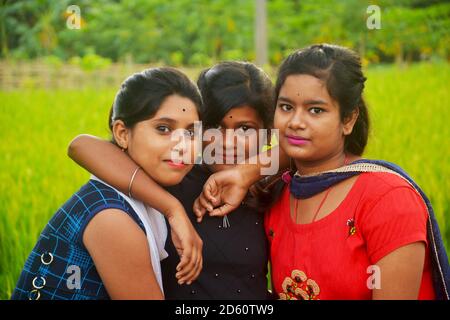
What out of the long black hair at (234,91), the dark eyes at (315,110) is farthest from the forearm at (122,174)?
the dark eyes at (315,110)

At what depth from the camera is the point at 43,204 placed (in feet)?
7.75

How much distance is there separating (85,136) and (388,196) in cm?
66

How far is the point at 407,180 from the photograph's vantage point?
1.28 meters

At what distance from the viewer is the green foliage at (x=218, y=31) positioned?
22.1 feet

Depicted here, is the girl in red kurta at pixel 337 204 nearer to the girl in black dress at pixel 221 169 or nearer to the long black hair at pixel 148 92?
the girl in black dress at pixel 221 169

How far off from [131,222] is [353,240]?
0.44 m

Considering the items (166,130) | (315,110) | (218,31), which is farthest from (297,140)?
(218,31)

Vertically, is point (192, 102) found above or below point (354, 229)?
above

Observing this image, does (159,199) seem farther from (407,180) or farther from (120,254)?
(407,180)

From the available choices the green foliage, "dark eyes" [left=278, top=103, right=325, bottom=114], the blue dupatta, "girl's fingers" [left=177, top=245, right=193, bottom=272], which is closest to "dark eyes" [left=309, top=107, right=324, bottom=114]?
"dark eyes" [left=278, top=103, right=325, bottom=114]

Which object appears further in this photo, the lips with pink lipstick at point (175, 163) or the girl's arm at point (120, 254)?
the lips with pink lipstick at point (175, 163)

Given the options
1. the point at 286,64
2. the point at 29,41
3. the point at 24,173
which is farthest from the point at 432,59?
the point at 286,64

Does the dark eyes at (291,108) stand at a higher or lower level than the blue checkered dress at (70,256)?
higher
